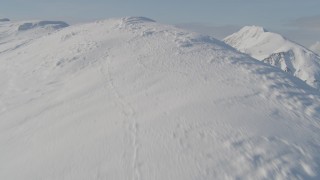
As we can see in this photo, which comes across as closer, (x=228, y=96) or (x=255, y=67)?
(x=228, y=96)

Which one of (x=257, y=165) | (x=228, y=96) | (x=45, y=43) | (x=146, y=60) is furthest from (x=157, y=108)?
(x=45, y=43)

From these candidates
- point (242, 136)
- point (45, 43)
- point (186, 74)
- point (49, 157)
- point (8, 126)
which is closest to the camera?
point (242, 136)

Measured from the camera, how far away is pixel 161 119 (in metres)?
14.1

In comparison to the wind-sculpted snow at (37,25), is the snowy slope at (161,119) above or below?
above

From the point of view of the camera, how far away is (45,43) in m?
32.8

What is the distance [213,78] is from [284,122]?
4.77 metres

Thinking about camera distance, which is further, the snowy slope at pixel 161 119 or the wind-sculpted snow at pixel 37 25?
the wind-sculpted snow at pixel 37 25

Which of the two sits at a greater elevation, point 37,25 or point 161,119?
point 161,119

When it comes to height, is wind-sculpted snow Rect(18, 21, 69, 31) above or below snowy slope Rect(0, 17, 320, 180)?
below

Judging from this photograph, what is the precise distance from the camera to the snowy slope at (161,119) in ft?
37.7

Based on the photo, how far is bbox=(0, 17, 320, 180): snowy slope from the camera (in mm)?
11484

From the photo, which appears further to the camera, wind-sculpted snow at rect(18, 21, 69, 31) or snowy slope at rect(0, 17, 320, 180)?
wind-sculpted snow at rect(18, 21, 69, 31)

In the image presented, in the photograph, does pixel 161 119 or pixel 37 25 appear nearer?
pixel 161 119

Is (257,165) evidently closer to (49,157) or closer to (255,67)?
(49,157)
